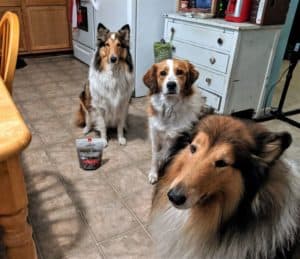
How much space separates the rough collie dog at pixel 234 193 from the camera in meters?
0.84

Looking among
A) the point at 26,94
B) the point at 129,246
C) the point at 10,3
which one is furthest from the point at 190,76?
the point at 10,3

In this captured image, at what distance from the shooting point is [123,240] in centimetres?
154

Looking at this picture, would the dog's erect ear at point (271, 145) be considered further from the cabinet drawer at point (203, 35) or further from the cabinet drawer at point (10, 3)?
the cabinet drawer at point (10, 3)

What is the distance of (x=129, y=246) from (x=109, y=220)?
8.8 inches

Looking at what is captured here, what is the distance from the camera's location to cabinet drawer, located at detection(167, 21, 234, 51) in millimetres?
2453

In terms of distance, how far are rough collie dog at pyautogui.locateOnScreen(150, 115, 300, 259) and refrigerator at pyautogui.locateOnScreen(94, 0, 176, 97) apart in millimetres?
2376

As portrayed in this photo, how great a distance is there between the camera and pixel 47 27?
4.61 meters

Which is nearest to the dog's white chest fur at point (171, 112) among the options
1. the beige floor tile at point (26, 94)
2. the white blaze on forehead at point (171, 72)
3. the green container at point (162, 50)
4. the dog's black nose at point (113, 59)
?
the white blaze on forehead at point (171, 72)

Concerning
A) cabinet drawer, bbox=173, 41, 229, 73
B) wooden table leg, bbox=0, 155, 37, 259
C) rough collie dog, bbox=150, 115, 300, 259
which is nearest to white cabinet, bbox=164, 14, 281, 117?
cabinet drawer, bbox=173, 41, 229, 73

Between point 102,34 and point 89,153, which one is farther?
point 102,34

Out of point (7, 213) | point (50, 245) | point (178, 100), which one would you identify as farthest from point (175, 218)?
point (178, 100)

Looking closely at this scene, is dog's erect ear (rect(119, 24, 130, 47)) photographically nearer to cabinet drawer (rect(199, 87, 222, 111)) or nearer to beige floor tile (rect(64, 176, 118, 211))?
cabinet drawer (rect(199, 87, 222, 111))

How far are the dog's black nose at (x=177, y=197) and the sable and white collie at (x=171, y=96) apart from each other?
983mm

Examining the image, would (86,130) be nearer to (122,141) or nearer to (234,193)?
(122,141)
